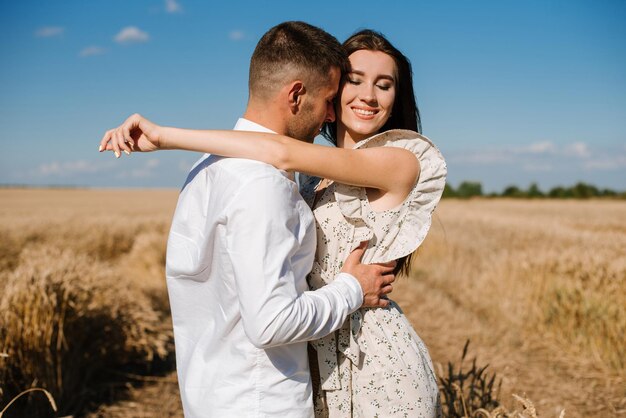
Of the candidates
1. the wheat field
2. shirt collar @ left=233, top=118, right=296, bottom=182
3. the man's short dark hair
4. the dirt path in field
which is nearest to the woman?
shirt collar @ left=233, top=118, right=296, bottom=182

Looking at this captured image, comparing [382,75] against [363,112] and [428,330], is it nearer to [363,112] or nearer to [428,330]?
[363,112]

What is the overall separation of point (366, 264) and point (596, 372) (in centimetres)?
503

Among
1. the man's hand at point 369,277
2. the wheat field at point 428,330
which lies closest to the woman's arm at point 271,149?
the man's hand at point 369,277

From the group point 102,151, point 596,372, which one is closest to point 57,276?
point 102,151

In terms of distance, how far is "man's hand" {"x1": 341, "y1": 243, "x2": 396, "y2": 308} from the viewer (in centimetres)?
183

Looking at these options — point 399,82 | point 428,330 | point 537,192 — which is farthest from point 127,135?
point 537,192

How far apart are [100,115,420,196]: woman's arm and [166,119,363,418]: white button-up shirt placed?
5 centimetres

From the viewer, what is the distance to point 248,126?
1.86m

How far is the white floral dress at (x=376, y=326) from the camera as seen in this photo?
73.9 inches

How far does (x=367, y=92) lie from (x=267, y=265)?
0.98 m

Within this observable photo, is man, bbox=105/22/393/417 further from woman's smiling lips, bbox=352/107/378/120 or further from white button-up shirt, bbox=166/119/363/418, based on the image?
woman's smiling lips, bbox=352/107/378/120

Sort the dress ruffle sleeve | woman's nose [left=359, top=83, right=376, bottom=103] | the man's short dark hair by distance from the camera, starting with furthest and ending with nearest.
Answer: woman's nose [left=359, top=83, right=376, bottom=103]
the dress ruffle sleeve
the man's short dark hair

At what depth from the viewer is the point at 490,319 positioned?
311 inches

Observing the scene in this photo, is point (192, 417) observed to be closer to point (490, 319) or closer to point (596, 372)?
point (596, 372)
